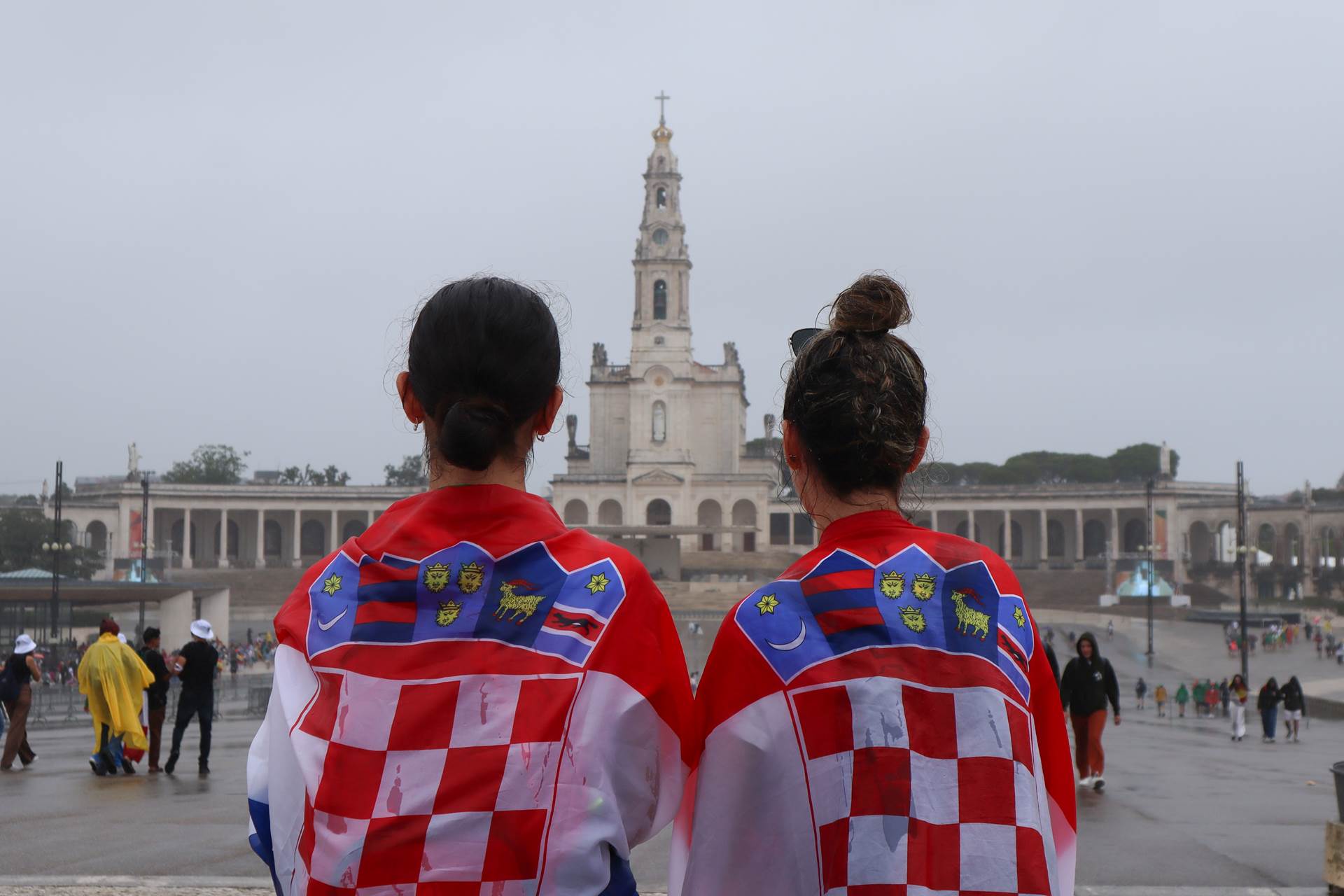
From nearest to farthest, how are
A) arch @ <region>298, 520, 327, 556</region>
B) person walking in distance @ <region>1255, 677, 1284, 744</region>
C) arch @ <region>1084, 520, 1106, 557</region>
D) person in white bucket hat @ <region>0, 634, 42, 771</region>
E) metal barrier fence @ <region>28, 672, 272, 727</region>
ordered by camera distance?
person in white bucket hat @ <region>0, 634, 42, 771</region> < person walking in distance @ <region>1255, 677, 1284, 744</region> < metal barrier fence @ <region>28, 672, 272, 727</region> < arch @ <region>1084, 520, 1106, 557</region> < arch @ <region>298, 520, 327, 556</region>

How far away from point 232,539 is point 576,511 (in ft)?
95.4

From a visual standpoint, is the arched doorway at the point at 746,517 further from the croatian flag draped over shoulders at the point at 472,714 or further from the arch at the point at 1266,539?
the croatian flag draped over shoulders at the point at 472,714

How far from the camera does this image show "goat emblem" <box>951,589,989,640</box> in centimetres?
281

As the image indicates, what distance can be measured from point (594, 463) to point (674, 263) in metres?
14.4

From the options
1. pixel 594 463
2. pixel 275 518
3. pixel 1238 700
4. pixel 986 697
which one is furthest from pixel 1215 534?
pixel 986 697

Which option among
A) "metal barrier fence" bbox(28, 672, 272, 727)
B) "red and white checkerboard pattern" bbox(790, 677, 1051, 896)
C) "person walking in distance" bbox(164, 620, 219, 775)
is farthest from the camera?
"metal barrier fence" bbox(28, 672, 272, 727)

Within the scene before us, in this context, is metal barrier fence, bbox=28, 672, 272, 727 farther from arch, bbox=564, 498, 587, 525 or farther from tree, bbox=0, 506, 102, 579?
arch, bbox=564, 498, 587, 525

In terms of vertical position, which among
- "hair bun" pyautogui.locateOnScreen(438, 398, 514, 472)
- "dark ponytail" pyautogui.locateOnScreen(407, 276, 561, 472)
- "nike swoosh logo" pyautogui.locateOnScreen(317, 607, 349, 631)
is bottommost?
"nike swoosh logo" pyautogui.locateOnScreen(317, 607, 349, 631)

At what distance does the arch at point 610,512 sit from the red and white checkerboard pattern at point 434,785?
7838 centimetres

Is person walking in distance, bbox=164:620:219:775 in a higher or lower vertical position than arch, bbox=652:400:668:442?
lower

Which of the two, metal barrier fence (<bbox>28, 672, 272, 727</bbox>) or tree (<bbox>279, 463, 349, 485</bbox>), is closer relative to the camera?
metal barrier fence (<bbox>28, 672, 272, 727</bbox>)

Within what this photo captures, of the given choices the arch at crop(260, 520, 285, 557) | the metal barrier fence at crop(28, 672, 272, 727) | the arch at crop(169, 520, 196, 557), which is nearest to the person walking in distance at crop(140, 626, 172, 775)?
the metal barrier fence at crop(28, 672, 272, 727)

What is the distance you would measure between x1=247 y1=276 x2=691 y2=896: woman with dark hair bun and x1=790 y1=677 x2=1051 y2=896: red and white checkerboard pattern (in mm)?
317

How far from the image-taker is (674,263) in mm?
78062
